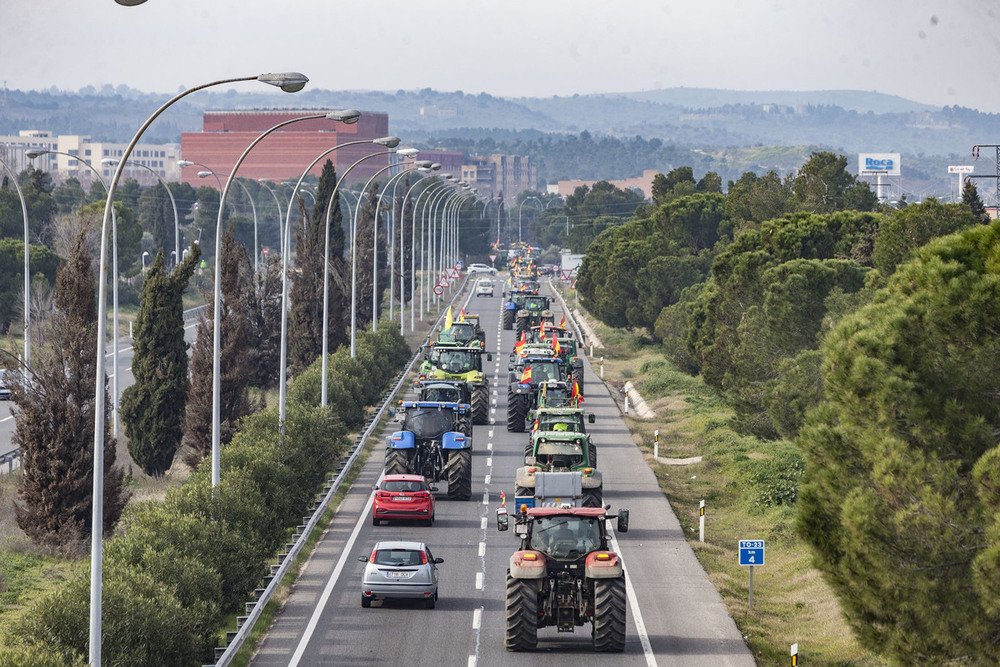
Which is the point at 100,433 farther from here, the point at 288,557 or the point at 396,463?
the point at 396,463

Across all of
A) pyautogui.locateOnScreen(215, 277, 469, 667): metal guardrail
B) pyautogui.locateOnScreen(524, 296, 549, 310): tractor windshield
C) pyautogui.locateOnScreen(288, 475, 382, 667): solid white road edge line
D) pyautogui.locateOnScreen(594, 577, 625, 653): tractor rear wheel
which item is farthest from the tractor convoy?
pyautogui.locateOnScreen(524, 296, 549, 310): tractor windshield

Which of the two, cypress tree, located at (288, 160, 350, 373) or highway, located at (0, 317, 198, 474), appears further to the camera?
cypress tree, located at (288, 160, 350, 373)

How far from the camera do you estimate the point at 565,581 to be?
2298 cm

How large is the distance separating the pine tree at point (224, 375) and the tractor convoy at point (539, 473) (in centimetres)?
581

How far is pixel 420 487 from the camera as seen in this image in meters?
34.2

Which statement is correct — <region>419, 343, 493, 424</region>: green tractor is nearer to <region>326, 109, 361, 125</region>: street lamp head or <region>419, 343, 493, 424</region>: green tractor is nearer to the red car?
the red car

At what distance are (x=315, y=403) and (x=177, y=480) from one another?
19.7 feet

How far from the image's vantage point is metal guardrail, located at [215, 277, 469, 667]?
21.6 meters

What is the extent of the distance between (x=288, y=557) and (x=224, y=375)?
16.1m

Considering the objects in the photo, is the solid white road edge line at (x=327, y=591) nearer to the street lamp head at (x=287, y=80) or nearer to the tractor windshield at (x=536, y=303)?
the street lamp head at (x=287, y=80)

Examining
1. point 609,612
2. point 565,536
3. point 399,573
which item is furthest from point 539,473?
point 609,612

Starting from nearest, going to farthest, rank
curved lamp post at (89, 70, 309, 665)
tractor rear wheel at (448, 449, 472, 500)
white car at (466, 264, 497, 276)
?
curved lamp post at (89, 70, 309, 665) → tractor rear wheel at (448, 449, 472, 500) → white car at (466, 264, 497, 276)

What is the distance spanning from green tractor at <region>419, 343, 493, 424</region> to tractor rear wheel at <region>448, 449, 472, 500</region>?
1466 cm

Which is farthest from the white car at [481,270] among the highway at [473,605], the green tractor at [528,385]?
the highway at [473,605]
